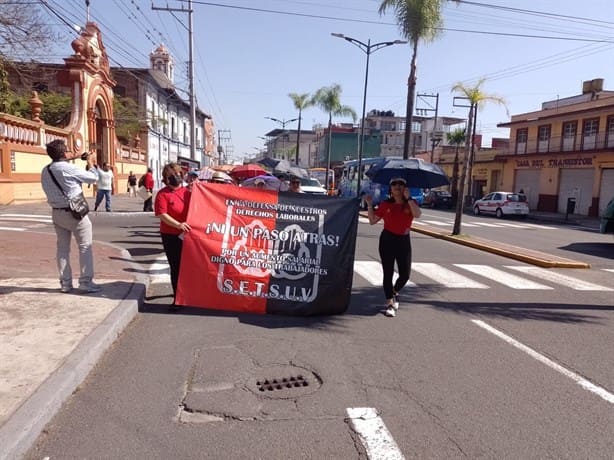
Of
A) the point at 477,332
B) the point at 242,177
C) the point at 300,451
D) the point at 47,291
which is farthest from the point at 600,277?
the point at 242,177

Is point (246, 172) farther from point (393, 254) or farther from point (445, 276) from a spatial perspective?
point (393, 254)

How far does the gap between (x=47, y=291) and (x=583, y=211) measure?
3594 centimetres

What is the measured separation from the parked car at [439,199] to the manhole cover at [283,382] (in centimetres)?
3700

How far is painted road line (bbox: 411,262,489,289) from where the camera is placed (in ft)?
28.2

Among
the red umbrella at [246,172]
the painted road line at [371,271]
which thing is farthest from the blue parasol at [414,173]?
the red umbrella at [246,172]

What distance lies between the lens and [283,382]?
4.29 m

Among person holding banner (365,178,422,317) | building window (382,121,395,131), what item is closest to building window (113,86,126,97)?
person holding banner (365,178,422,317)

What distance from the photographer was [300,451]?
3209mm

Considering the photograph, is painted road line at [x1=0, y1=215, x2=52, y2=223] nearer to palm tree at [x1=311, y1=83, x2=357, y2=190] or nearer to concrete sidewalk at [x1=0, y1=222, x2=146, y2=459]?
concrete sidewalk at [x1=0, y1=222, x2=146, y2=459]

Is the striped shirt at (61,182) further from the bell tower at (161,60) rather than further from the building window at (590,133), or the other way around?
the bell tower at (161,60)

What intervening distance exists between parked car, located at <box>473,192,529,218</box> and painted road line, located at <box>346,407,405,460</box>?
29.6m

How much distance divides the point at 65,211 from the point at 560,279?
8.63 meters

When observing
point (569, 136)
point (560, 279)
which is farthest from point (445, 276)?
point (569, 136)

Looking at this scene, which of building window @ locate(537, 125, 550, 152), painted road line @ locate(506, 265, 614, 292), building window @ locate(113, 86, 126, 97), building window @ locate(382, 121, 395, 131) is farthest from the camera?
building window @ locate(382, 121, 395, 131)
